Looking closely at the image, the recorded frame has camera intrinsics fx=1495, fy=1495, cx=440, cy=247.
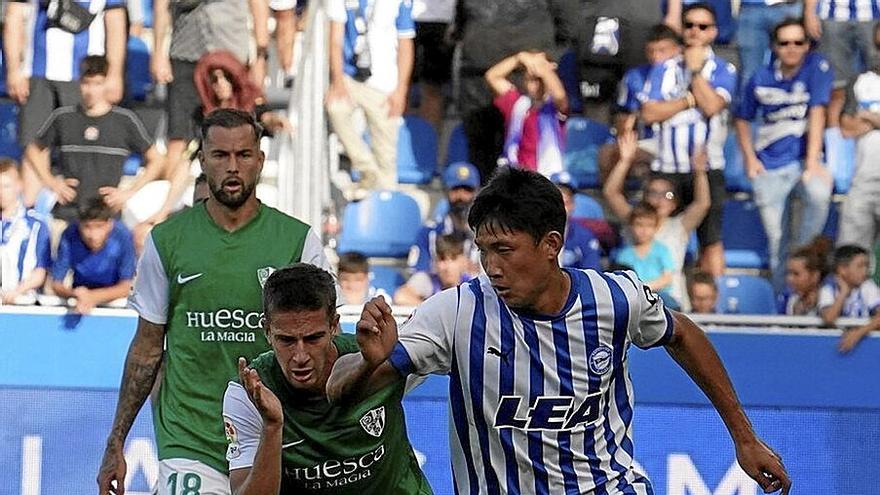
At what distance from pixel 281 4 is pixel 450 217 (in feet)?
5.76

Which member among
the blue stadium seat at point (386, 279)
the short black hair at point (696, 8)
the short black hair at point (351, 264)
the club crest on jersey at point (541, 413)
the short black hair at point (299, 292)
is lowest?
the blue stadium seat at point (386, 279)

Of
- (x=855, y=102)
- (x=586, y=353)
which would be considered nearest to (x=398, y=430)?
(x=586, y=353)

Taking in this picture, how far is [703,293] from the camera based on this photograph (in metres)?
8.24

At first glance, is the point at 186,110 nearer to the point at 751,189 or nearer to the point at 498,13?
the point at 498,13

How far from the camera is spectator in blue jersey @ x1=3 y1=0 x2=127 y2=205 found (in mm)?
8852

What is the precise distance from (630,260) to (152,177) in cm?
278

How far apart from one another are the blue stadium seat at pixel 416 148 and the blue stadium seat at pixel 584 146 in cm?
84

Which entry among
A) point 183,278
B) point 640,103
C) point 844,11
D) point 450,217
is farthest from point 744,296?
point 183,278

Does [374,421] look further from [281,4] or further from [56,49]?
[56,49]

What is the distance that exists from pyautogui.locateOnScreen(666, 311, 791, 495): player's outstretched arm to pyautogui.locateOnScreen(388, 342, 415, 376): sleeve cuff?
0.79m

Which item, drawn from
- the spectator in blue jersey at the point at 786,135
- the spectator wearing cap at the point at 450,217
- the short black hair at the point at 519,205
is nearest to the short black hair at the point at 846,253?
the spectator in blue jersey at the point at 786,135

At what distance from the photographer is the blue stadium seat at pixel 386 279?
338 inches

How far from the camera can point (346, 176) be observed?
9.04 meters

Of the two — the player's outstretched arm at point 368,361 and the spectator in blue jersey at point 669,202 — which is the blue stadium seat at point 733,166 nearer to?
the spectator in blue jersey at point 669,202
